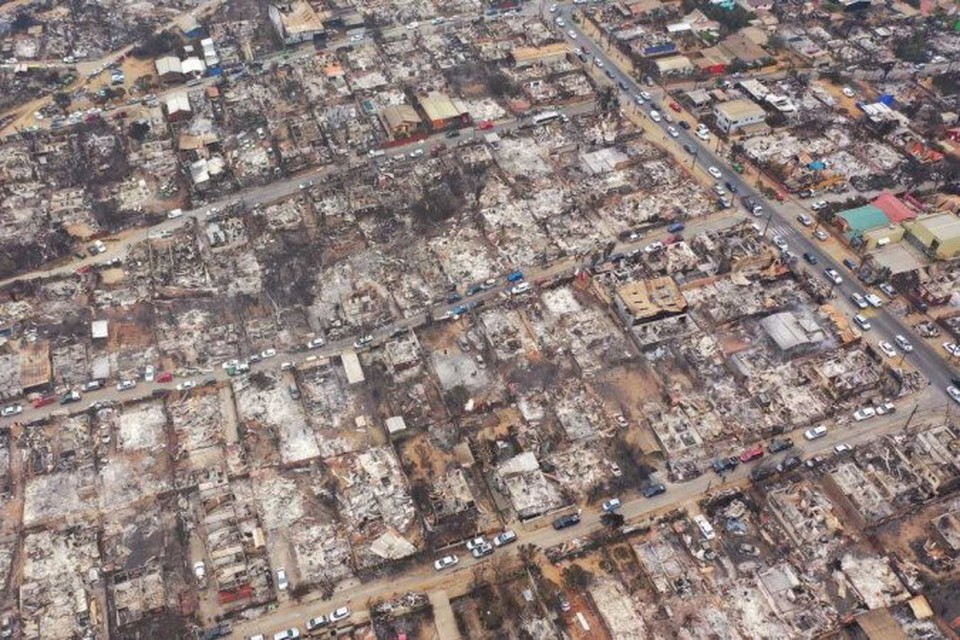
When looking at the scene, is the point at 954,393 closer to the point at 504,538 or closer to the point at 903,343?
the point at 903,343

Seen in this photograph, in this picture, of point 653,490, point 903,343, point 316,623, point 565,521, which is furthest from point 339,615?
point 903,343

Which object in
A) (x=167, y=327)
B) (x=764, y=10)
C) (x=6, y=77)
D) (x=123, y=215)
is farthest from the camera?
(x=764, y=10)

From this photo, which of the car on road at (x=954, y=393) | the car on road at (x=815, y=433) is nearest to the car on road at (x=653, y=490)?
the car on road at (x=815, y=433)

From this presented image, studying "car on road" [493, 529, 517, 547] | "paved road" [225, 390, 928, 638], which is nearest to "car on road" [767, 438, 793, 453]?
"paved road" [225, 390, 928, 638]

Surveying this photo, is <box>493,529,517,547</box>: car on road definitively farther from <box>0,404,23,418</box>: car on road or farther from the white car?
<box>0,404,23,418</box>: car on road

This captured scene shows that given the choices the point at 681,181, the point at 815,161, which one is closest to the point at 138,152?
the point at 681,181

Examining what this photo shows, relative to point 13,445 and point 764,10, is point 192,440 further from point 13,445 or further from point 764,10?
point 764,10
